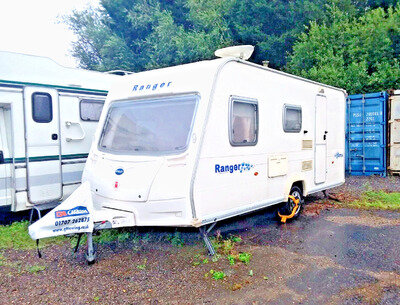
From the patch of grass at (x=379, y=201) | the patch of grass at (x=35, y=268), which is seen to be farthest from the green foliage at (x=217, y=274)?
the patch of grass at (x=379, y=201)

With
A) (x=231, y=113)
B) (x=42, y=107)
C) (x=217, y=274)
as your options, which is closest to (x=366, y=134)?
(x=231, y=113)

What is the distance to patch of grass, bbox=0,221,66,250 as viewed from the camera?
5195 millimetres

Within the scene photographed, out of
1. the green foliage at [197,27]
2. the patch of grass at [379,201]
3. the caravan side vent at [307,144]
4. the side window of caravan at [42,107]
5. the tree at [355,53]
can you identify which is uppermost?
the green foliage at [197,27]

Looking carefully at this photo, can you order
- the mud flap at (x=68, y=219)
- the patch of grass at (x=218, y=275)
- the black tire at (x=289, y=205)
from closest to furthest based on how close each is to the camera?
the mud flap at (x=68, y=219), the patch of grass at (x=218, y=275), the black tire at (x=289, y=205)

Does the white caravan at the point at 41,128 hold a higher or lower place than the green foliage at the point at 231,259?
higher

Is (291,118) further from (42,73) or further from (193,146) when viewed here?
(42,73)

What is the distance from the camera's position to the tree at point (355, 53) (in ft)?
39.8

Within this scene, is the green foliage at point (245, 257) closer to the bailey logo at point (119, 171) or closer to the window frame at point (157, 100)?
the window frame at point (157, 100)

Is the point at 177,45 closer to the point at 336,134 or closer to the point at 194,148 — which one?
the point at 336,134

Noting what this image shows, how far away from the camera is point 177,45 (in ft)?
53.8

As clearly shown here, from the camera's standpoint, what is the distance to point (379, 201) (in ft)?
25.0

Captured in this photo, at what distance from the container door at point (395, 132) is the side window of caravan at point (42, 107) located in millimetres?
9281

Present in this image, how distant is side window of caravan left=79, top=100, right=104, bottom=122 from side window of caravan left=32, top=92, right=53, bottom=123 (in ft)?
2.22

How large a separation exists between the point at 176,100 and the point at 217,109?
560 millimetres
